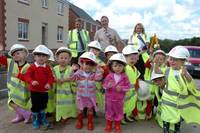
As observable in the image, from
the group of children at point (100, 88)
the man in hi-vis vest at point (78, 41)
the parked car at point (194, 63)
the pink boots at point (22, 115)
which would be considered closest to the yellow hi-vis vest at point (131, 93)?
the group of children at point (100, 88)

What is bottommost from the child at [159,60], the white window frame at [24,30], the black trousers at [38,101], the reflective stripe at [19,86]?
the black trousers at [38,101]

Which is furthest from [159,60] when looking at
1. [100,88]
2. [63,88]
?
[63,88]

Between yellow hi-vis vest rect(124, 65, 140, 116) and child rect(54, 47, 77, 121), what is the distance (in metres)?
1.02

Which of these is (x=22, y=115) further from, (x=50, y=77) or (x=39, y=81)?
(x=50, y=77)

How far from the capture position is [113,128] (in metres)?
6.67

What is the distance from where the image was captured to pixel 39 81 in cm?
652

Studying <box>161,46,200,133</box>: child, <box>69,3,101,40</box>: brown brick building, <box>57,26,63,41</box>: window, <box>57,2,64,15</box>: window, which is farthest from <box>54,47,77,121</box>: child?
<box>69,3,101,40</box>: brown brick building

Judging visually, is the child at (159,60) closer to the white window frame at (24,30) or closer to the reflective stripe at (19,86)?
the reflective stripe at (19,86)

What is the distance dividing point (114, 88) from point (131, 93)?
0.76m

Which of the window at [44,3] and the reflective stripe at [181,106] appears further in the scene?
the window at [44,3]

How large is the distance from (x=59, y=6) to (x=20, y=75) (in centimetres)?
3613

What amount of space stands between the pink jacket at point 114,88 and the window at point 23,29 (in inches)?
976

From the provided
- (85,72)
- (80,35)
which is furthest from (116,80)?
(80,35)

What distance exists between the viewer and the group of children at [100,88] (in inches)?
231
